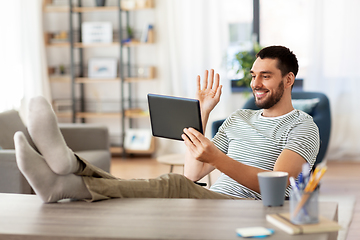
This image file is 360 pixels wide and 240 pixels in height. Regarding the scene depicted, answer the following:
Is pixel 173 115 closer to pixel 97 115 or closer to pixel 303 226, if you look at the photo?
pixel 303 226

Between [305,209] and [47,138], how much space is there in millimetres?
744

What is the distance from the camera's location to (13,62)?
460cm

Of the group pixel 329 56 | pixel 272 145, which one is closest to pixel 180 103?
pixel 272 145

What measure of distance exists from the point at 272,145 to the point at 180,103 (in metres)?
0.46

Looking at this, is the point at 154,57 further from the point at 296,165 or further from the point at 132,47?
the point at 296,165

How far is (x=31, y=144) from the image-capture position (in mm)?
3012

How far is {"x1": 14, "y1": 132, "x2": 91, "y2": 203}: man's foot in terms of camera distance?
131cm

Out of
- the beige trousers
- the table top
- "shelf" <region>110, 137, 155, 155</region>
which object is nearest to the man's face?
the beige trousers

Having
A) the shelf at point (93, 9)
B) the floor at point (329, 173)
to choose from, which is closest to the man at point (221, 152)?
the floor at point (329, 173)

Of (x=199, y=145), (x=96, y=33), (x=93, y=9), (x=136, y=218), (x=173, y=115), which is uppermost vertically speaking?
(x=93, y=9)

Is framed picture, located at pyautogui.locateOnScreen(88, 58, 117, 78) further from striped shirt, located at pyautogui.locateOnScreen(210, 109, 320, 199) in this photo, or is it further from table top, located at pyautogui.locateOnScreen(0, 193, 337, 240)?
table top, located at pyautogui.locateOnScreen(0, 193, 337, 240)

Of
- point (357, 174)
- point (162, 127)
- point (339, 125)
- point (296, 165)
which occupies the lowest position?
point (357, 174)

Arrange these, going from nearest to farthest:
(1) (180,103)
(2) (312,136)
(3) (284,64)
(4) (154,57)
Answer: (1) (180,103)
(2) (312,136)
(3) (284,64)
(4) (154,57)

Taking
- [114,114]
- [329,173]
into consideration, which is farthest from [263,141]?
[114,114]
